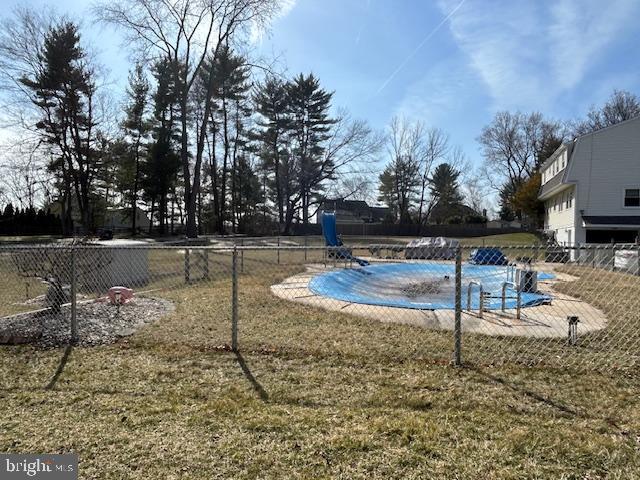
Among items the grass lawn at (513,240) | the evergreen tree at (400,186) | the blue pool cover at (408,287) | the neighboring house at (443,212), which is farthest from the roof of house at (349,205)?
the blue pool cover at (408,287)

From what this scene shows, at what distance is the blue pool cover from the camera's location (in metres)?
8.30

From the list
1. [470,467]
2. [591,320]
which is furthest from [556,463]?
[591,320]

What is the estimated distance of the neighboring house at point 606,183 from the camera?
70.4 feet

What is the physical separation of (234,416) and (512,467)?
1.89m

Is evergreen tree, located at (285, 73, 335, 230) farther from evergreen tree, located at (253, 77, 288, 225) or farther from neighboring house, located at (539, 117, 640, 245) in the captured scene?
neighboring house, located at (539, 117, 640, 245)

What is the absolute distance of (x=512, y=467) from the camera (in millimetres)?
2432

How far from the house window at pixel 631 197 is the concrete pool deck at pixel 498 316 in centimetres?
1713

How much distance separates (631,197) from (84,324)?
84.0ft

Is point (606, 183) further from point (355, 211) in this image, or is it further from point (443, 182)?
point (355, 211)

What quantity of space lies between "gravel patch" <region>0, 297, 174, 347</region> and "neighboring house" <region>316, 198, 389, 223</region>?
49.6 meters

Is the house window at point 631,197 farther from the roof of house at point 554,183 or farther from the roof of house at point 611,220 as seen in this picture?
the roof of house at point 554,183

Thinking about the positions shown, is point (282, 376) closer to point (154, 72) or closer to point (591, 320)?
point (591, 320)

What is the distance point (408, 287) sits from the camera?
11.0 metres

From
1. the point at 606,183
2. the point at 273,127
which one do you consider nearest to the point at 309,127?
the point at 273,127
